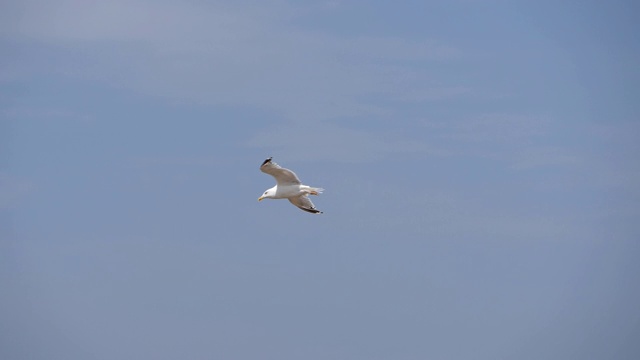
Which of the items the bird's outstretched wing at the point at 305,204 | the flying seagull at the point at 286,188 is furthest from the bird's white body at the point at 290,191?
the bird's outstretched wing at the point at 305,204

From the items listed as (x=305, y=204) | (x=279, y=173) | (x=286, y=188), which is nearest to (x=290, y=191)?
(x=286, y=188)

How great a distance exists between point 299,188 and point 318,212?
6.16 ft

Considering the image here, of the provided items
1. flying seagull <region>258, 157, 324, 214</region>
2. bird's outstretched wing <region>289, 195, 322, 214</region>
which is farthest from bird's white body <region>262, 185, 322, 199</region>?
bird's outstretched wing <region>289, 195, 322, 214</region>

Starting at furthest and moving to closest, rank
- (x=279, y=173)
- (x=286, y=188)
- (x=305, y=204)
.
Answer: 1. (x=305, y=204)
2. (x=286, y=188)
3. (x=279, y=173)

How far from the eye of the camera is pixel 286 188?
53.7 meters

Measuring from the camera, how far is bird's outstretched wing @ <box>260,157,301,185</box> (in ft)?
172

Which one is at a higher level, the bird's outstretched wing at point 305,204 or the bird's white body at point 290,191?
the bird's outstretched wing at point 305,204

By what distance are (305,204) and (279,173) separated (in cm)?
265

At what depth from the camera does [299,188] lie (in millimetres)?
53531

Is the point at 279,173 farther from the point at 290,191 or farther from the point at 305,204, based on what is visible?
the point at 305,204

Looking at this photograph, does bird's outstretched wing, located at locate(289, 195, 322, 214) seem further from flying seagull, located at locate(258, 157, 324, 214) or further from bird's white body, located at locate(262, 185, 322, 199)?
bird's white body, located at locate(262, 185, 322, 199)

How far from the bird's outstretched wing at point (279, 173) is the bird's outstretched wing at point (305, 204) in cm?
136

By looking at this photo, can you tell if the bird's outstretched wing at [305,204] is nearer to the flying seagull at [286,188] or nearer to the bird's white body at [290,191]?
the flying seagull at [286,188]

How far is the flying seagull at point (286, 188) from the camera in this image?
52559 mm
